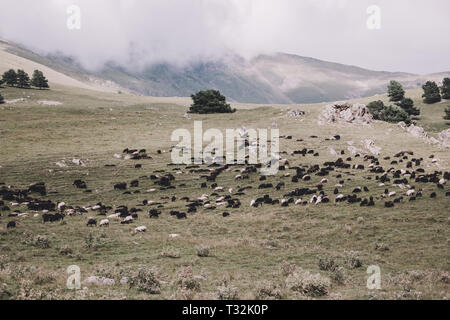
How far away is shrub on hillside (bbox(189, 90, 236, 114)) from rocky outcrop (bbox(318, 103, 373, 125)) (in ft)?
93.3

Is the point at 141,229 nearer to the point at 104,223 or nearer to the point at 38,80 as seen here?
the point at 104,223

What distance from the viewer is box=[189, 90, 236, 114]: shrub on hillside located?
88562 mm

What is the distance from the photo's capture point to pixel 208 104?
89.4 m

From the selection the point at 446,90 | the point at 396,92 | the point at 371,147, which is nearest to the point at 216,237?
the point at 371,147

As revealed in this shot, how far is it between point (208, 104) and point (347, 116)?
35.4 m

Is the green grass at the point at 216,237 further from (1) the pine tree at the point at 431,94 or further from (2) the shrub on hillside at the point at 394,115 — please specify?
(1) the pine tree at the point at 431,94

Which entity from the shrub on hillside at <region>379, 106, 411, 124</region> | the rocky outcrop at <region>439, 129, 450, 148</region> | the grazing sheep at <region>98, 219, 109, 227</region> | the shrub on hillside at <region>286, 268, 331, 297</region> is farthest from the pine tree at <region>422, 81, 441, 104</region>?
the shrub on hillside at <region>286, 268, 331, 297</region>

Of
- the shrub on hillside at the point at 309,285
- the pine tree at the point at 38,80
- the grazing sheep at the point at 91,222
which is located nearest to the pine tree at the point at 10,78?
the pine tree at the point at 38,80

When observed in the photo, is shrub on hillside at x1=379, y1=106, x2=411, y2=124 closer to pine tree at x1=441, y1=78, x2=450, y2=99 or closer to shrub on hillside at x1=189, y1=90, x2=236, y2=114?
pine tree at x1=441, y1=78, x2=450, y2=99

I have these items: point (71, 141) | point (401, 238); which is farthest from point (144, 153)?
point (401, 238)

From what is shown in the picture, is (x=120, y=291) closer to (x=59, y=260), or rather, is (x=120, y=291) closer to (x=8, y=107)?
(x=59, y=260)

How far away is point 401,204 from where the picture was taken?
1057 inches

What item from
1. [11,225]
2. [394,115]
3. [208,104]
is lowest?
[11,225]

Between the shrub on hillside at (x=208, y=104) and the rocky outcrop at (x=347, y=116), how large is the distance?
93.3 ft
